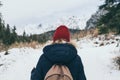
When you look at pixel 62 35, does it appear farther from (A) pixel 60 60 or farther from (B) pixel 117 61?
(B) pixel 117 61

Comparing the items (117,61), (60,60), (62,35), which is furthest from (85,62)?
(60,60)

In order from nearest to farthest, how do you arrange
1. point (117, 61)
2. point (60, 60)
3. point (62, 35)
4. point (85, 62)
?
1. point (60, 60)
2. point (62, 35)
3. point (117, 61)
4. point (85, 62)

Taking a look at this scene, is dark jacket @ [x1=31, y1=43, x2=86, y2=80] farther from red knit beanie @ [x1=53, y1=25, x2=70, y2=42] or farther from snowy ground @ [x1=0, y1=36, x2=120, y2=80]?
snowy ground @ [x1=0, y1=36, x2=120, y2=80]

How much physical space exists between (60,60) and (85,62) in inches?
383

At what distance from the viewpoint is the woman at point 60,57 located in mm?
7609

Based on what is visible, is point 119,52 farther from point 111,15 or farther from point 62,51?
point 62,51

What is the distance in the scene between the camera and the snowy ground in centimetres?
1593

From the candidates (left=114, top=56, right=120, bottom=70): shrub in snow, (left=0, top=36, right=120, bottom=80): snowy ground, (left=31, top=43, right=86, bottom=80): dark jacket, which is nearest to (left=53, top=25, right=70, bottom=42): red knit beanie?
(left=31, top=43, right=86, bottom=80): dark jacket

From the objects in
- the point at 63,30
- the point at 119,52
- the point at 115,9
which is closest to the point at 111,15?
the point at 115,9

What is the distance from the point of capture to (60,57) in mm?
7582

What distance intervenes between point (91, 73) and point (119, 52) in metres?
1.72

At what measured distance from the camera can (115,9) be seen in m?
15.6

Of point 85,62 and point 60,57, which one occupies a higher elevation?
point 60,57

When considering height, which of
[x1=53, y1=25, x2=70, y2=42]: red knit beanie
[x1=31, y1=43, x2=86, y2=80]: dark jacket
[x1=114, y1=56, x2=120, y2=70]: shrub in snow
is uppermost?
[x1=53, y1=25, x2=70, y2=42]: red knit beanie
